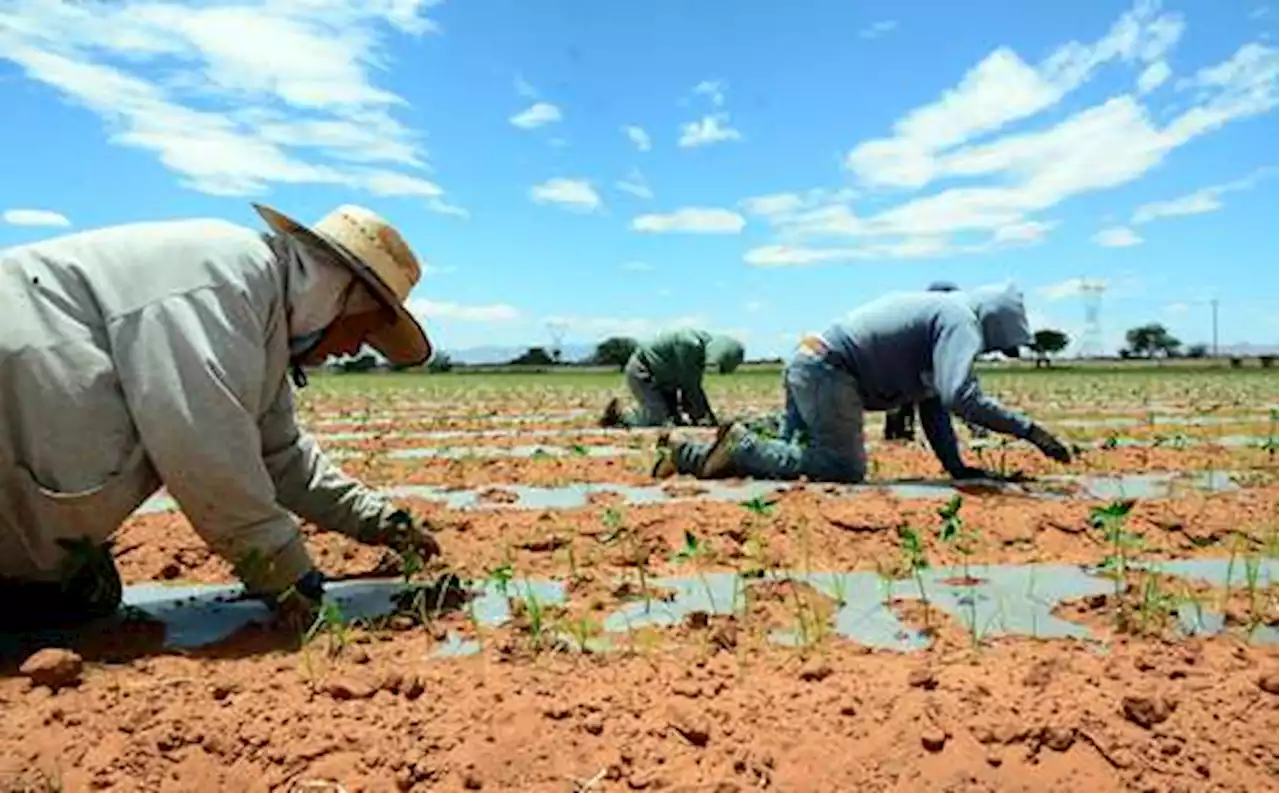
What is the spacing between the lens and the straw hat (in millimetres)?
2926

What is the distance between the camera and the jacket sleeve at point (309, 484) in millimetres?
3271

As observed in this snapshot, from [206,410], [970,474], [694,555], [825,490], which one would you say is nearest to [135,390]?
[206,410]

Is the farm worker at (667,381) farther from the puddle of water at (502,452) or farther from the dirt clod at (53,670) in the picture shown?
the dirt clod at (53,670)

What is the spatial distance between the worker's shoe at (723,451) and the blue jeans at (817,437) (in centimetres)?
3

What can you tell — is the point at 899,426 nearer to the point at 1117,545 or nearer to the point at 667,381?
the point at 667,381

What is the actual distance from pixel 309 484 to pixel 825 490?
2502 mm

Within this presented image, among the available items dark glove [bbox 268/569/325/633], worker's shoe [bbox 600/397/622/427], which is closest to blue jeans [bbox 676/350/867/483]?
dark glove [bbox 268/569/325/633]

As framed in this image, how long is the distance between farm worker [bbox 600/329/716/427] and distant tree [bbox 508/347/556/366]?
4566cm

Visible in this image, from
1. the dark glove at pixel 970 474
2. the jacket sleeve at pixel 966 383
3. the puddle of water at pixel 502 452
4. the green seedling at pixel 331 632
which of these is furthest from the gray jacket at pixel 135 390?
the puddle of water at pixel 502 452

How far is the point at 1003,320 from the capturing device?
199 inches

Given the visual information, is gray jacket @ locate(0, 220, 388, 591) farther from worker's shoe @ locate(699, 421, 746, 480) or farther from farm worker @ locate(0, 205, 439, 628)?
worker's shoe @ locate(699, 421, 746, 480)

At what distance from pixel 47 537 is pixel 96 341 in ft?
1.63

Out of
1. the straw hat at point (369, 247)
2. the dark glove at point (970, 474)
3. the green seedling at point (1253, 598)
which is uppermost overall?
the straw hat at point (369, 247)

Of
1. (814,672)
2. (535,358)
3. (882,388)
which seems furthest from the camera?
(535,358)
